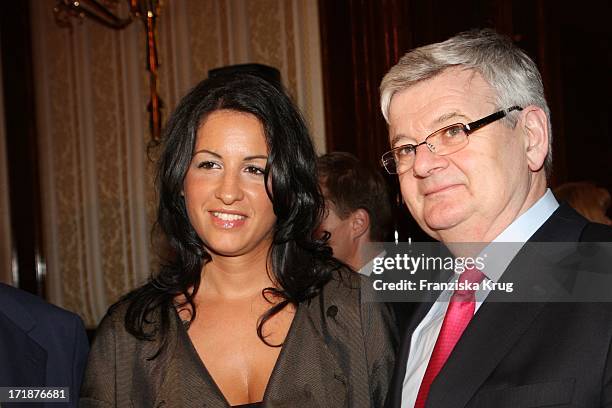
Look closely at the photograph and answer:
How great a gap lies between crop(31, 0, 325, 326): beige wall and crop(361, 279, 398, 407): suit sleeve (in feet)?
10.2

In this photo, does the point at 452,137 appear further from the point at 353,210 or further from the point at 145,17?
the point at 145,17

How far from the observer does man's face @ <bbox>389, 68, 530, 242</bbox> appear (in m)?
1.75

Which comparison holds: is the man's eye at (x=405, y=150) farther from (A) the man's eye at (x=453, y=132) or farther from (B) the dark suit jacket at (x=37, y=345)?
(B) the dark suit jacket at (x=37, y=345)

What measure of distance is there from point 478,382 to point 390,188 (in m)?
1.99

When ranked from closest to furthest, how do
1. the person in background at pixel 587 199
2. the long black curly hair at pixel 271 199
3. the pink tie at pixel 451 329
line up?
1. the pink tie at pixel 451 329
2. the long black curly hair at pixel 271 199
3. the person in background at pixel 587 199

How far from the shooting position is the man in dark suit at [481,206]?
156 centimetres

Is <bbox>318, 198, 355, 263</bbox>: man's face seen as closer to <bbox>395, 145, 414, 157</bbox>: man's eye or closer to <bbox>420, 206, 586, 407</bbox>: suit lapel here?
<bbox>395, 145, 414, 157</bbox>: man's eye

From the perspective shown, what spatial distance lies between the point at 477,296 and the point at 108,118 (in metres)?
4.48

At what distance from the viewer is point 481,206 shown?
1.75 meters

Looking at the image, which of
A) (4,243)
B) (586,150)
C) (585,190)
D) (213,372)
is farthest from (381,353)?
(4,243)

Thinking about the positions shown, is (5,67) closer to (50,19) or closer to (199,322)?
(50,19)

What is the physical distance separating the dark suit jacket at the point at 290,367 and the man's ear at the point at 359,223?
3.16 feet

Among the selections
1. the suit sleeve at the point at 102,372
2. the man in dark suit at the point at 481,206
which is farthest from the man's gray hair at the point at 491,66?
the suit sleeve at the point at 102,372

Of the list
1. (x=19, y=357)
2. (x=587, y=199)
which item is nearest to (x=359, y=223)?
(x=19, y=357)
